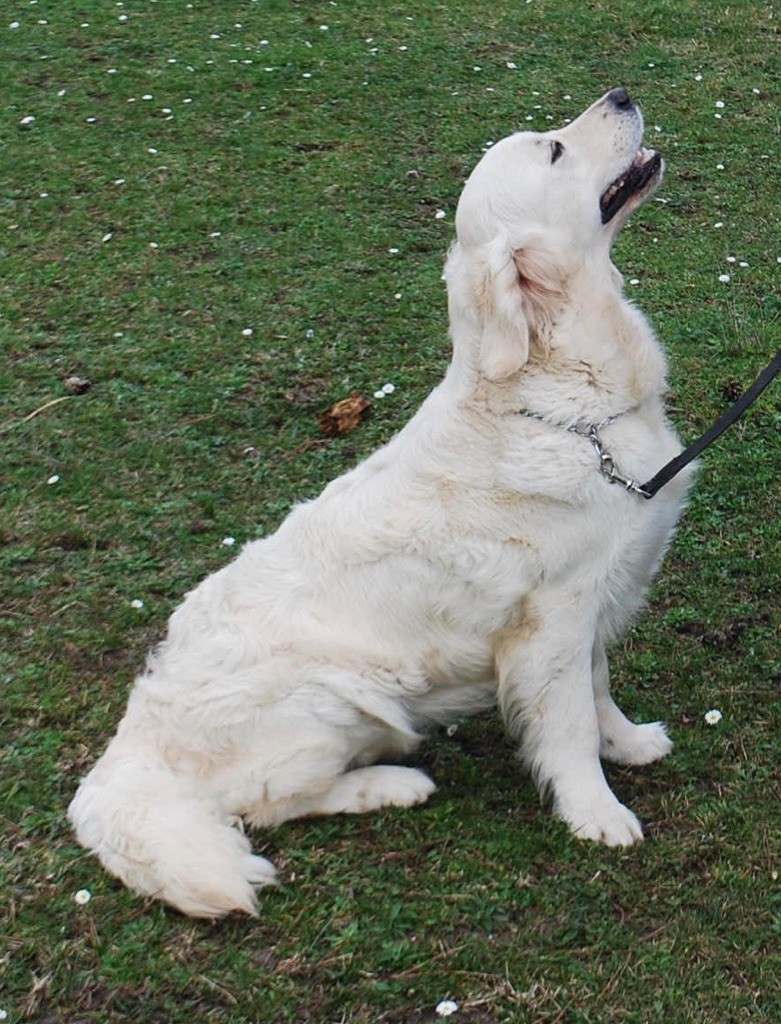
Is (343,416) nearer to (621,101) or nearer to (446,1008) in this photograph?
(621,101)

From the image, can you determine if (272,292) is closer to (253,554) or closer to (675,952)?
(253,554)

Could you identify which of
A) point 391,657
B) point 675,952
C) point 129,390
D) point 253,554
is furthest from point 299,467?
point 675,952

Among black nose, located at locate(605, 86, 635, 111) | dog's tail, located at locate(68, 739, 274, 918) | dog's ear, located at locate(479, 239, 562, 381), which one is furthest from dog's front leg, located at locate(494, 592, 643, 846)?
black nose, located at locate(605, 86, 635, 111)

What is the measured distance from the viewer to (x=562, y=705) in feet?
11.5

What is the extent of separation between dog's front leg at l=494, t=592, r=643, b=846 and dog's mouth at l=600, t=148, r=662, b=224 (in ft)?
3.78

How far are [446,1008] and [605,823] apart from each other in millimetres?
775

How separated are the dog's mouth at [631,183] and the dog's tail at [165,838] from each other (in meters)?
2.04

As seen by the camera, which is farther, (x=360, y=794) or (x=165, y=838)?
(x=360, y=794)

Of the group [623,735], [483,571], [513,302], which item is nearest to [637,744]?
[623,735]

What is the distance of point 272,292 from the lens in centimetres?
706

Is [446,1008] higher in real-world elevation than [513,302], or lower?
lower

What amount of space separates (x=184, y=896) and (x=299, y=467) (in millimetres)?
2563

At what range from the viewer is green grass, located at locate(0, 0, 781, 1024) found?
3.14 metres

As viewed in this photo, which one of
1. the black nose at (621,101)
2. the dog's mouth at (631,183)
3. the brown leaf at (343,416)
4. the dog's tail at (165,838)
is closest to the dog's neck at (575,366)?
the dog's mouth at (631,183)
